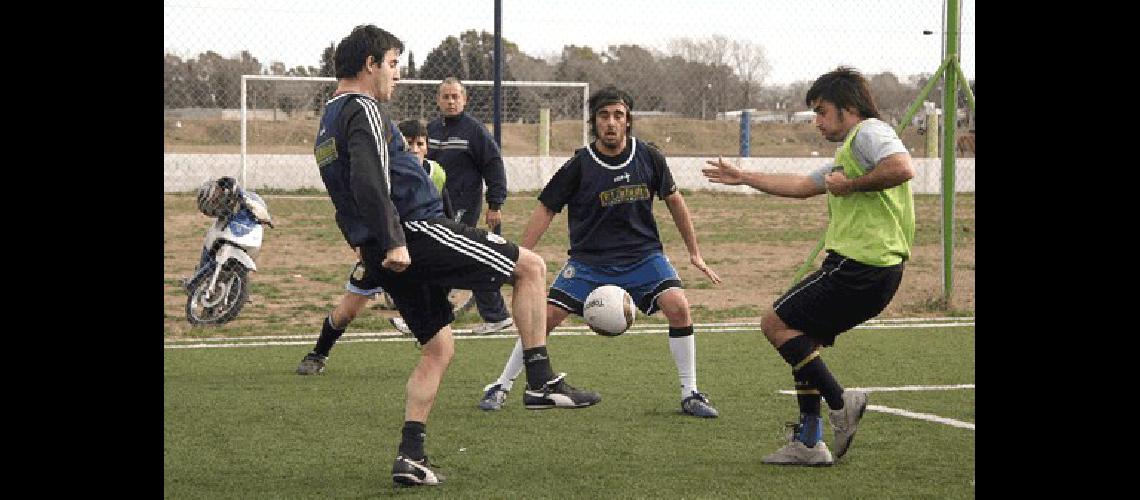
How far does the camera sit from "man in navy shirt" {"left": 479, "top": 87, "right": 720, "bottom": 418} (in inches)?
310

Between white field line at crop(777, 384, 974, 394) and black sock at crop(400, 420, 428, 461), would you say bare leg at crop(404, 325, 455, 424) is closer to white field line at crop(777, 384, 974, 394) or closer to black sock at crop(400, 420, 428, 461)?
black sock at crop(400, 420, 428, 461)

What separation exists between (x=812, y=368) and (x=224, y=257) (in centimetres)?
648

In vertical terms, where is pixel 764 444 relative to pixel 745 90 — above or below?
below

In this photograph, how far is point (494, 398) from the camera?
307 inches

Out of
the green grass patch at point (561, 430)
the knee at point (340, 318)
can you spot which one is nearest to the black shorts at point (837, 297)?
the green grass patch at point (561, 430)

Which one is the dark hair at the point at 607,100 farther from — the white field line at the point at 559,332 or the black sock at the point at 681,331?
the white field line at the point at 559,332

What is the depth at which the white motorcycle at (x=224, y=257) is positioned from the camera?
11680mm

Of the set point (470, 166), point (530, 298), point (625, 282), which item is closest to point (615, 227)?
point (625, 282)

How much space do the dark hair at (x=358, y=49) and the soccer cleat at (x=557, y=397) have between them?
1.65m

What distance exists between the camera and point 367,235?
5.91m

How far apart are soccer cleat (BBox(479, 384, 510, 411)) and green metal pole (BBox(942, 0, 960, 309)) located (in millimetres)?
5728
